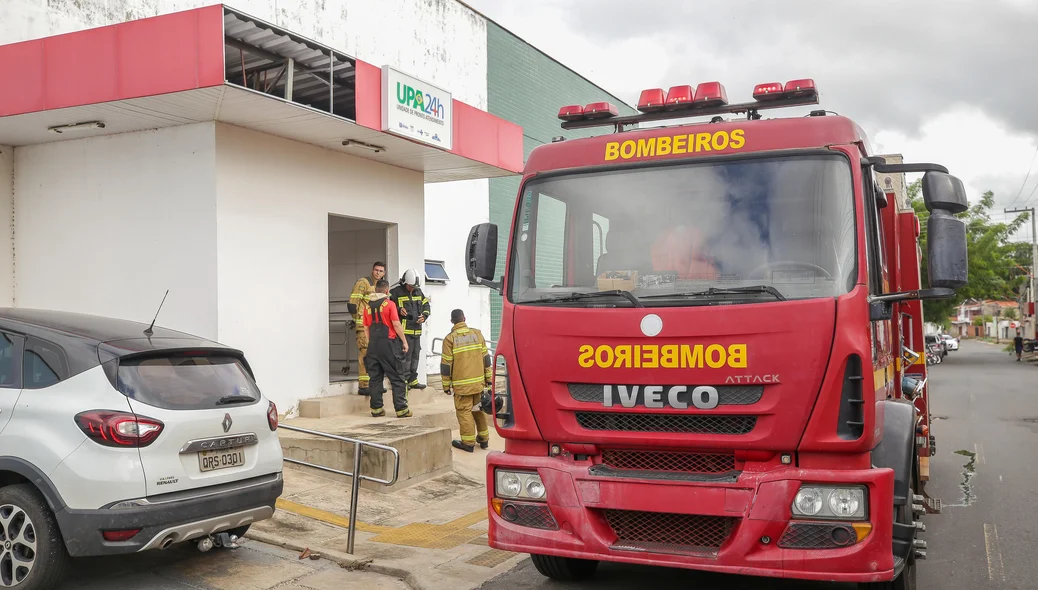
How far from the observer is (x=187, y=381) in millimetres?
5512

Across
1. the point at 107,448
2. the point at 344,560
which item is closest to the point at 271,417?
the point at 344,560

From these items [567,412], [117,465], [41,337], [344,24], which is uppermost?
[344,24]

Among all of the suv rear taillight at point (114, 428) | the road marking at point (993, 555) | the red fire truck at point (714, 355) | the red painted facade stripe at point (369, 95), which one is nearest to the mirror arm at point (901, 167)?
the red fire truck at point (714, 355)

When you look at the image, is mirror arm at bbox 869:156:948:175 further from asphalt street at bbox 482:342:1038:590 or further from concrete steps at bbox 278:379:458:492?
concrete steps at bbox 278:379:458:492

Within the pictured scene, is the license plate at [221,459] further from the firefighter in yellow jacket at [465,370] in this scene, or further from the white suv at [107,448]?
the firefighter in yellow jacket at [465,370]

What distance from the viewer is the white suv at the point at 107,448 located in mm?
4902

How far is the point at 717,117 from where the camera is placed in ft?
17.7

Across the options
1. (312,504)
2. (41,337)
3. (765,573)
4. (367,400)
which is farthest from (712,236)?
(367,400)

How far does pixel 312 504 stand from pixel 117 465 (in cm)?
294

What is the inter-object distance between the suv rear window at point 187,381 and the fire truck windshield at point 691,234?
6.93 ft

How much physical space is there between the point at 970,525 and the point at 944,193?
4.25 m

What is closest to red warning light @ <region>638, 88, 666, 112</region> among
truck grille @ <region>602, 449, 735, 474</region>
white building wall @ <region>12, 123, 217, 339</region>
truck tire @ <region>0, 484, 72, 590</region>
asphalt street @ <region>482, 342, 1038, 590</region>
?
truck grille @ <region>602, 449, 735, 474</region>

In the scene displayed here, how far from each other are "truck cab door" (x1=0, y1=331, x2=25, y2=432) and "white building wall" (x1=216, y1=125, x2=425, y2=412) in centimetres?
367

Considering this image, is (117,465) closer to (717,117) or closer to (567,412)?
(567,412)
